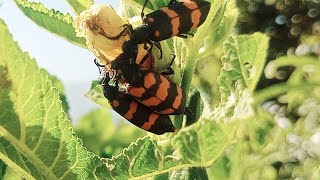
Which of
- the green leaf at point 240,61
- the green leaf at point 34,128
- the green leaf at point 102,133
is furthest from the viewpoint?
the green leaf at point 102,133

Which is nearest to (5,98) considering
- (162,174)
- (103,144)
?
(162,174)

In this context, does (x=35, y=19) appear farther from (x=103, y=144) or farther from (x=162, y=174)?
(x=103, y=144)

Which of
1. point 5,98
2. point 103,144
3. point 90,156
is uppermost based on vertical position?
point 5,98

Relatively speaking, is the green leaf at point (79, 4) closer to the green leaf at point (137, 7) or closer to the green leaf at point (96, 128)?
the green leaf at point (137, 7)

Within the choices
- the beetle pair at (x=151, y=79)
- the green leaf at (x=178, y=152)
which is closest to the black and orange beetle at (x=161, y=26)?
the beetle pair at (x=151, y=79)

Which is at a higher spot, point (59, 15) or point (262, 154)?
point (59, 15)

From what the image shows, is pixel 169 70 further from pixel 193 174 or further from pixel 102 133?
pixel 102 133

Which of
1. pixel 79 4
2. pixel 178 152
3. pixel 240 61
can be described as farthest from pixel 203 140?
pixel 79 4

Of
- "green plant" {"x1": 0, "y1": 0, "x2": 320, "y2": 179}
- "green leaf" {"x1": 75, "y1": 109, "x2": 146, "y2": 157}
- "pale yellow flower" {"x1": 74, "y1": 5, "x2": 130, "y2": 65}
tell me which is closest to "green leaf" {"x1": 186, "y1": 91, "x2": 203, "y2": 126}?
"green plant" {"x1": 0, "y1": 0, "x2": 320, "y2": 179}
